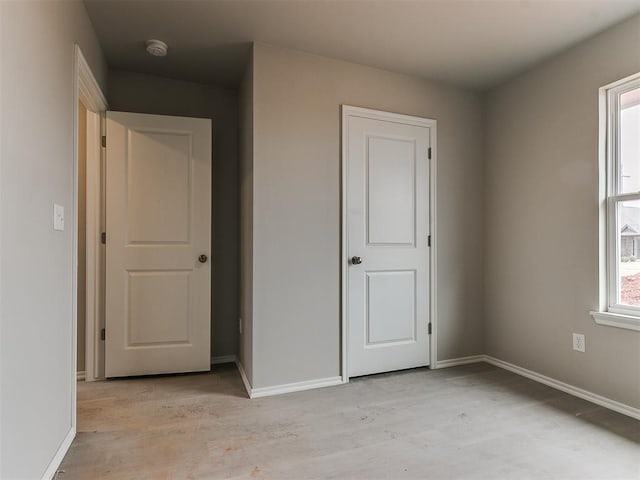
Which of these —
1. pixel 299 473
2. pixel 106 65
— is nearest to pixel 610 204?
pixel 299 473

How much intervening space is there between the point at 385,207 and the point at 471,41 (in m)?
1.26

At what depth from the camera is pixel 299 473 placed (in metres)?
1.64

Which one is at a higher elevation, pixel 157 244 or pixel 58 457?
pixel 157 244

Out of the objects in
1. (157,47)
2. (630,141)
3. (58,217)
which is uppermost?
(157,47)

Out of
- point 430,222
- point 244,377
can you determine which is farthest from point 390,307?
point 244,377

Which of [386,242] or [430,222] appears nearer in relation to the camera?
[386,242]

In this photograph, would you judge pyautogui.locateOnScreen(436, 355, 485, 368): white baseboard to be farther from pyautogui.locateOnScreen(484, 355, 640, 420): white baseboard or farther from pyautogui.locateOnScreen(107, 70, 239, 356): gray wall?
pyautogui.locateOnScreen(107, 70, 239, 356): gray wall

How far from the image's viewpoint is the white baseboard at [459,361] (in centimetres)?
308

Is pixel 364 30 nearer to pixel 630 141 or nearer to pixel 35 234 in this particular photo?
pixel 630 141

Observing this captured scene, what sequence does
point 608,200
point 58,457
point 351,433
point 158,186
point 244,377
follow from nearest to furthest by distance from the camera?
point 58,457
point 351,433
point 608,200
point 244,377
point 158,186

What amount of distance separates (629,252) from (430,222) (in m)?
1.29

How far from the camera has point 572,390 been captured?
251 cm

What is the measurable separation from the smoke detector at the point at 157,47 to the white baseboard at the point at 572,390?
353 centimetres

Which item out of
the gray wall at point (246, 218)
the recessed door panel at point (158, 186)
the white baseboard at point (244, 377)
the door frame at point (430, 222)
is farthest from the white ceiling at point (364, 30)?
the white baseboard at point (244, 377)
